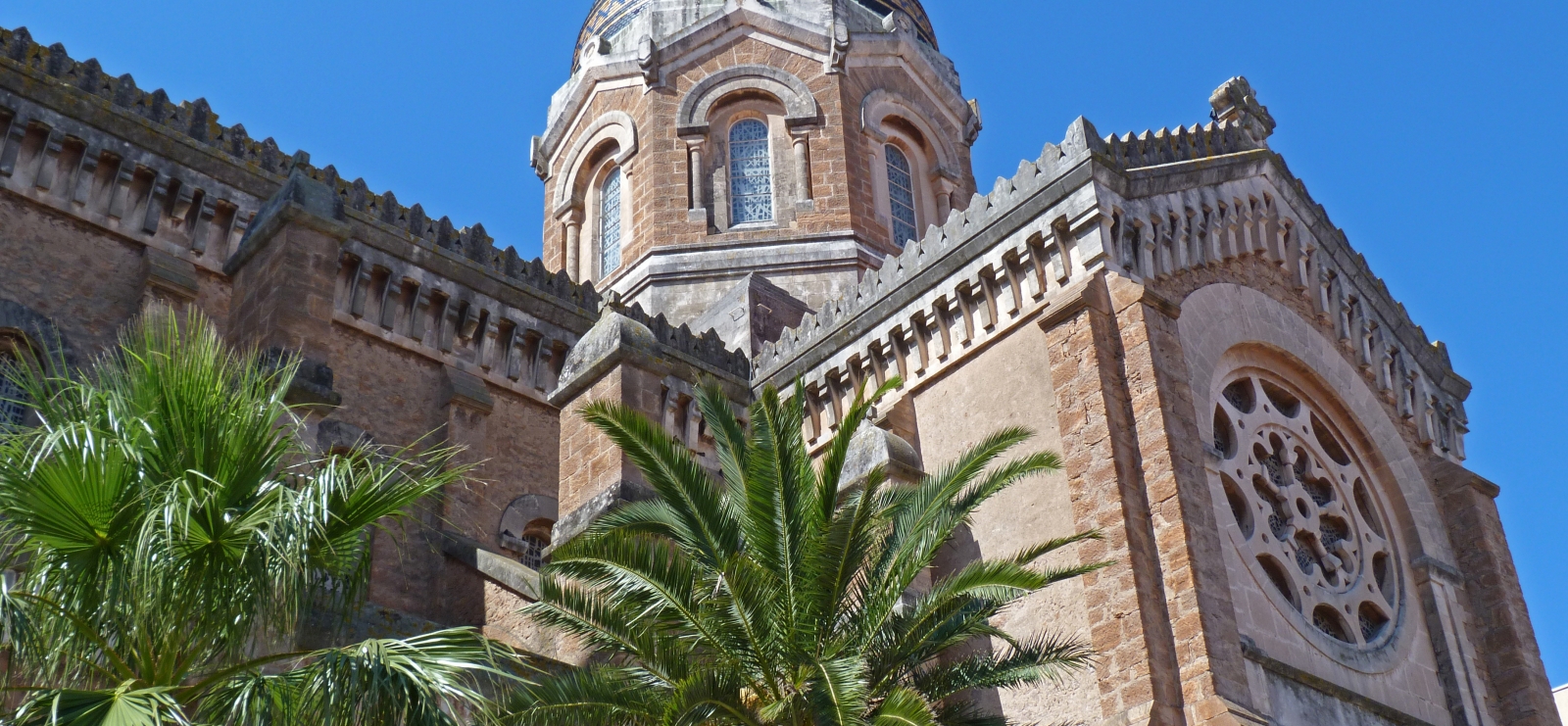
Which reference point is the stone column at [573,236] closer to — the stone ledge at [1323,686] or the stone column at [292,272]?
the stone column at [292,272]

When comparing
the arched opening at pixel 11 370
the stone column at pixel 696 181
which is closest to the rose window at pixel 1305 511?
the stone column at pixel 696 181

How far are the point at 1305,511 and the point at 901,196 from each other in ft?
34.0

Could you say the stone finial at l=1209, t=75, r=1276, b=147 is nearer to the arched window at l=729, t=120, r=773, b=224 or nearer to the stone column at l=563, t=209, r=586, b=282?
the arched window at l=729, t=120, r=773, b=224

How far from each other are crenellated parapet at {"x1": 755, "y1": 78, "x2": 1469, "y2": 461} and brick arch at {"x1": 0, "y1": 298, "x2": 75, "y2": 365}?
23.4 ft

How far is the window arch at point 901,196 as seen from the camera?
81.6ft

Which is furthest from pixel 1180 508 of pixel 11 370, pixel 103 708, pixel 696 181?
pixel 696 181

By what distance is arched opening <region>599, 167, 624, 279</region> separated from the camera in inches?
988

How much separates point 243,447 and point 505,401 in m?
9.68

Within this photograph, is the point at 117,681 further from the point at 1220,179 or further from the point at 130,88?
the point at 1220,179

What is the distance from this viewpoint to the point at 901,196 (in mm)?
25484

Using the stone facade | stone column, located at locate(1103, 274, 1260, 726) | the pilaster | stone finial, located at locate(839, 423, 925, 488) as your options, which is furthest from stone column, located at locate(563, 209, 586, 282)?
stone column, located at locate(1103, 274, 1260, 726)

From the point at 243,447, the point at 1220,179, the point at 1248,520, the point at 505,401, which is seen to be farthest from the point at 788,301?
the point at 243,447

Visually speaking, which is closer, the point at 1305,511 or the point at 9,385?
the point at 9,385

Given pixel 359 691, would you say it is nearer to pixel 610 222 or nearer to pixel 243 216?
pixel 243 216
